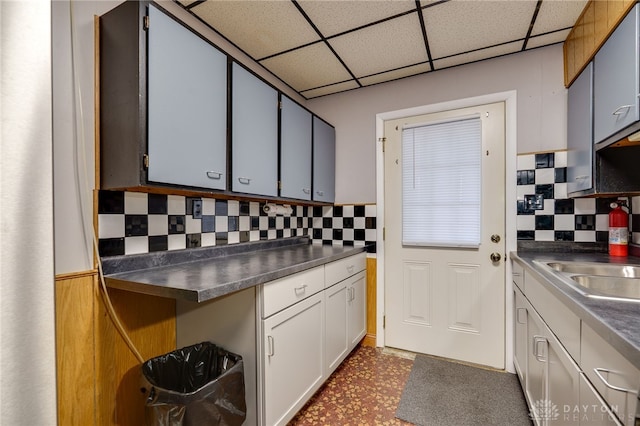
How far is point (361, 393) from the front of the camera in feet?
6.06

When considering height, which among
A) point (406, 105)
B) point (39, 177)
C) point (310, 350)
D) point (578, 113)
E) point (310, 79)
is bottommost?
point (310, 350)

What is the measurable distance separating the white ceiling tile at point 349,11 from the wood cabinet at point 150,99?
26.0 inches

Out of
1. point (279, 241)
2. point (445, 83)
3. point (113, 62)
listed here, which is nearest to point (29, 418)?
point (113, 62)

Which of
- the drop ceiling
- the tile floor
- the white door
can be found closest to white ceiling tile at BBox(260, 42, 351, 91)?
the drop ceiling

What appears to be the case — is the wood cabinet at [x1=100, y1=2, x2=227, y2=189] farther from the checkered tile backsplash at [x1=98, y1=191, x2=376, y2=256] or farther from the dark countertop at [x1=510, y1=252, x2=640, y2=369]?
the dark countertop at [x1=510, y1=252, x2=640, y2=369]

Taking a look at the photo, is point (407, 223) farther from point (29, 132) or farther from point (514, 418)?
point (29, 132)

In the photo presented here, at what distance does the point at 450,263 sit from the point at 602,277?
3.37 feet

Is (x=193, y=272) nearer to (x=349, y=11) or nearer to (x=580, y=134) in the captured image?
(x=349, y=11)

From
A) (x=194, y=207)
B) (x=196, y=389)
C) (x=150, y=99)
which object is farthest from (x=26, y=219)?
(x=194, y=207)

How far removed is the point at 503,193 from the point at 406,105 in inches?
40.7

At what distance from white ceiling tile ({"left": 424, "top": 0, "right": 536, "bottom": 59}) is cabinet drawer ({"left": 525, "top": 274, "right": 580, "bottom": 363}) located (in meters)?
1.49

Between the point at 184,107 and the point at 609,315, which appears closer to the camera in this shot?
the point at 609,315

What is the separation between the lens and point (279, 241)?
7.89 feet

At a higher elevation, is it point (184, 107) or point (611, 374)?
point (184, 107)
